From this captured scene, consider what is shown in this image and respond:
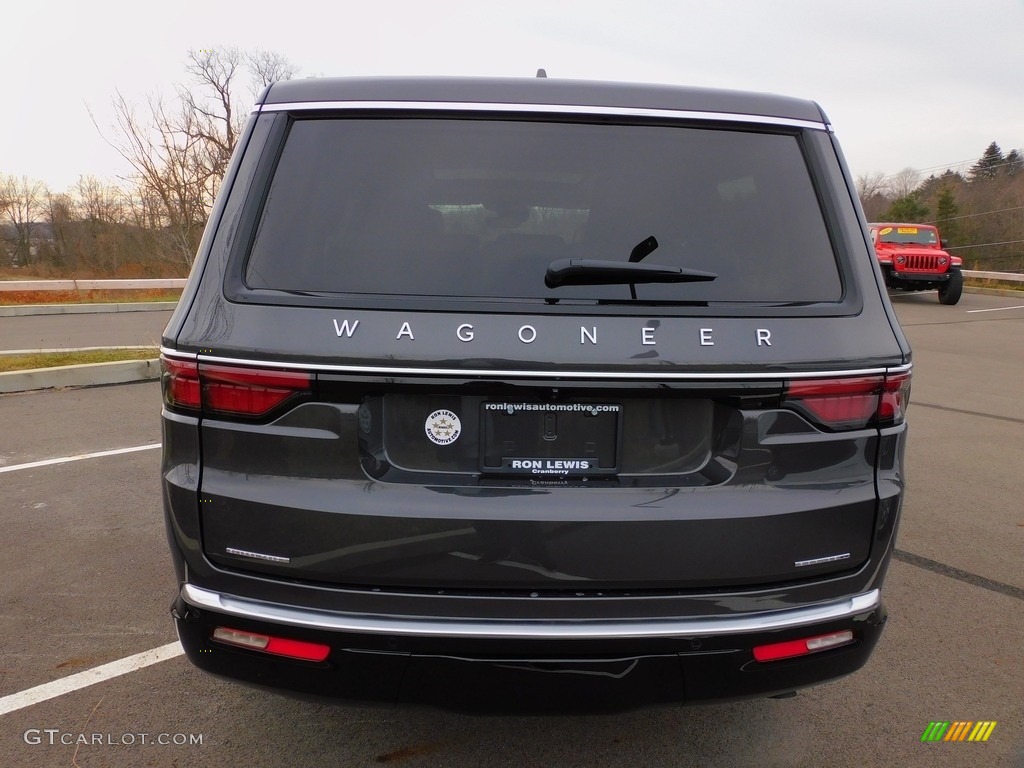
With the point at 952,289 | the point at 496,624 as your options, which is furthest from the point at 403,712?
the point at 952,289

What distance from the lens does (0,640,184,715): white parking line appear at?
2.79 metres

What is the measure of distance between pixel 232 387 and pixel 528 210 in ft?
2.96

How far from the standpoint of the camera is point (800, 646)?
6.78ft

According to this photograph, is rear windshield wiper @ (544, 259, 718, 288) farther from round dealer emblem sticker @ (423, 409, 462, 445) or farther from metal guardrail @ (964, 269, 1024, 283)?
metal guardrail @ (964, 269, 1024, 283)

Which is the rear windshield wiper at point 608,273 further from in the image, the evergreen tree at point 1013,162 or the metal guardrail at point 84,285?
the evergreen tree at point 1013,162

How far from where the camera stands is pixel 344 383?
1.91m

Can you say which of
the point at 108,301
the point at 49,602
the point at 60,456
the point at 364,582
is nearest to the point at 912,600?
the point at 364,582

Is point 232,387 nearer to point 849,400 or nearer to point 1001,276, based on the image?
point 849,400

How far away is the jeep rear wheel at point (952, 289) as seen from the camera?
20031 mm

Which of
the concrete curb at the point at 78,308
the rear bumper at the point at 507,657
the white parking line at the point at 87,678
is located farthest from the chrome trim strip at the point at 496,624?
the concrete curb at the point at 78,308

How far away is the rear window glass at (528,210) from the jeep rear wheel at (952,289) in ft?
67.5

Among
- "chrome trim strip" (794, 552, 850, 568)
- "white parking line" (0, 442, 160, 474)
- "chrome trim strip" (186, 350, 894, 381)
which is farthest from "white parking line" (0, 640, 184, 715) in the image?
"white parking line" (0, 442, 160, 474)

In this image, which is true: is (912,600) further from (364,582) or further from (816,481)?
(364,582)

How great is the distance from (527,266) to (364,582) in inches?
35.1
